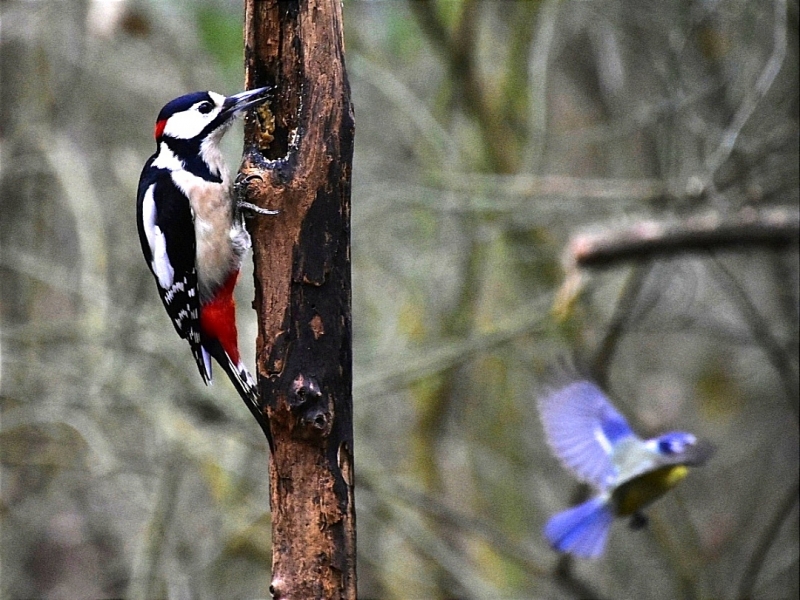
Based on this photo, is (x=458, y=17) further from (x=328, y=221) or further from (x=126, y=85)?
(x=328, y=221)

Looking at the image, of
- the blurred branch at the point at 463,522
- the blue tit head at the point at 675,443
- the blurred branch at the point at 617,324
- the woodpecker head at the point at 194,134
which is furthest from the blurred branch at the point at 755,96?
the woodpecker head at the point at 194,134

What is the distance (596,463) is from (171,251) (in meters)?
1.55

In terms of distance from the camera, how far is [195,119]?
2893 millimetres

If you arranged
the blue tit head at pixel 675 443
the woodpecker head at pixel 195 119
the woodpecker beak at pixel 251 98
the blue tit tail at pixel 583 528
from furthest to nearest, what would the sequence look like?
the blue tit tail at pixel 583 528 → the blue tit head at pixel 675 443 → the woodpecker head at pixel 195 119 → the woodpecker beak at pixel 251 98

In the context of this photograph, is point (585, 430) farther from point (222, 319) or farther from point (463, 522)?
point (222, 319)

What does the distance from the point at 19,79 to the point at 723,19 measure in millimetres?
3186

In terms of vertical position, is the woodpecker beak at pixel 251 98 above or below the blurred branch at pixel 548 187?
below

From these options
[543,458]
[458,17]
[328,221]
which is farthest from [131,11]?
[543,458]

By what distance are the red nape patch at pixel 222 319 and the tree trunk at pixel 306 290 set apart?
Result: 25.4 inches

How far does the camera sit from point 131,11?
4535 millimetres

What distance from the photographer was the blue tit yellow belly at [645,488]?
3.34 meters

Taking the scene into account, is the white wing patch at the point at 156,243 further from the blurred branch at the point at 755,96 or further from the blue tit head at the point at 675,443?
the blurred branch at the point at 755,96

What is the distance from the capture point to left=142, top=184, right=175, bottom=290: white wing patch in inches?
116

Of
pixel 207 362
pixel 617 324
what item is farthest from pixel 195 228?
pixel 617 324
